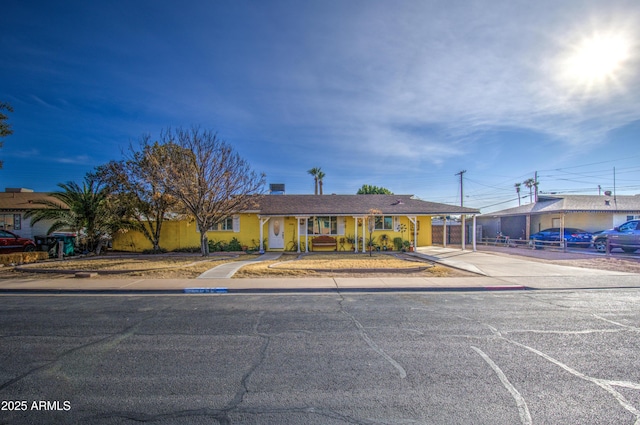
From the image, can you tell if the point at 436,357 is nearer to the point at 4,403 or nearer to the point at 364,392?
the point at 364,392

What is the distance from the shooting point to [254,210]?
22.2 metres

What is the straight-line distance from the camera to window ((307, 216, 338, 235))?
2314cm

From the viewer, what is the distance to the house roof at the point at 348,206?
22.0 m

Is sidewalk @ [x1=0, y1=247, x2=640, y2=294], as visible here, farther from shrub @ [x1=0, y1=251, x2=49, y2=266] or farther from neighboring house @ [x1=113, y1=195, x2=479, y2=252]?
neighboring house @ [x1=113, y1=195, x2=479, y2=252]

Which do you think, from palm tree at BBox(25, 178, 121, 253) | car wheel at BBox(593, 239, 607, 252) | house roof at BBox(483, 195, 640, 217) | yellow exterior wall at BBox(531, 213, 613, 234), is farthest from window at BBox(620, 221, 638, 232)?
palm tree at BBox(25, 178, 121, 253)

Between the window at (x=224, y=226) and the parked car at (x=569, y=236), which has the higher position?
the window at (x=224, y=226)

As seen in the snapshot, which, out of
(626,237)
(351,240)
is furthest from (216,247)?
(626,237)

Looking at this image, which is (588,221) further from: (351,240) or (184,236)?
(184,236)

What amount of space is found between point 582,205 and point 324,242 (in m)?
23.1

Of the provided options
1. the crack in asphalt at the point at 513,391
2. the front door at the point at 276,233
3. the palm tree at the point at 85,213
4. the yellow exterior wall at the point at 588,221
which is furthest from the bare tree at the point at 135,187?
the yellow exterior wall at the point at 588,221

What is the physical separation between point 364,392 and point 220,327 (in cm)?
345

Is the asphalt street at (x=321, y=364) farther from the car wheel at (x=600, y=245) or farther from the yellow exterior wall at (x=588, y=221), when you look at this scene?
the yellow exterior wall at (x=588, y=221)

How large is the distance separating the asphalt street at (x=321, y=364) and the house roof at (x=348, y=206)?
1424cm

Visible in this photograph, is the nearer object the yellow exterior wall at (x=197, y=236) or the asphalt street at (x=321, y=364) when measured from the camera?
the asphalt street at (x=321, y=364)
